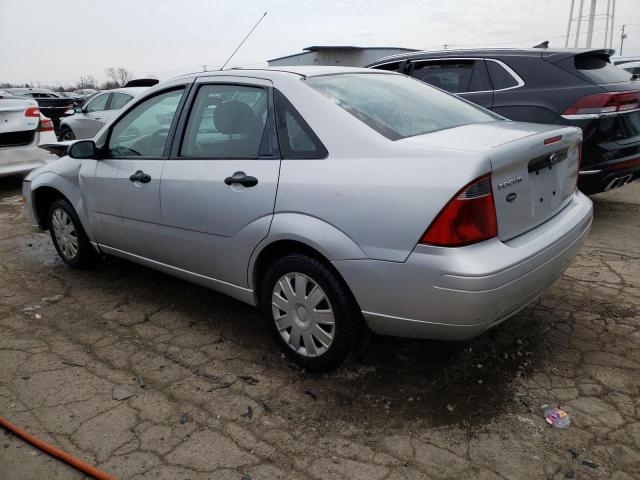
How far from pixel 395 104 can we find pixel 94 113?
10.5 meters

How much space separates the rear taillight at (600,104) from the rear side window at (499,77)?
25.9 inches

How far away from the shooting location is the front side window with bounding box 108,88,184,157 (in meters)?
3.42

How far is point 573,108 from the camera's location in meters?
4.68

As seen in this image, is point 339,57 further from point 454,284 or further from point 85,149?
point 454,284

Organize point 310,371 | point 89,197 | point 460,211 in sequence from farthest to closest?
point 89,197 → point 310,371 → point 460,211

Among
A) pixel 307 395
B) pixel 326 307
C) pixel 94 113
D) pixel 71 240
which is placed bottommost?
pixel 307 395

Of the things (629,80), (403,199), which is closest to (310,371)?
(403,199)

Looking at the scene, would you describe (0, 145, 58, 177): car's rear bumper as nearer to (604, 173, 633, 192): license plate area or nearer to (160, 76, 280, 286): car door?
(160, 76, 280, 286): car door

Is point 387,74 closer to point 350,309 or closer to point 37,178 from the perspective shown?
point 350,309

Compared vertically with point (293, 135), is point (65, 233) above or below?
Answer: below

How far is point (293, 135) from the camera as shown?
105 inches

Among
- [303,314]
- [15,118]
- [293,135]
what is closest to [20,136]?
[15,118]

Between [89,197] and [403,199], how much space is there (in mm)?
2703

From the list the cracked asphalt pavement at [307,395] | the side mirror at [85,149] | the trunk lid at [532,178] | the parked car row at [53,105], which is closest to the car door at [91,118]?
the parked car row at [53,105]
